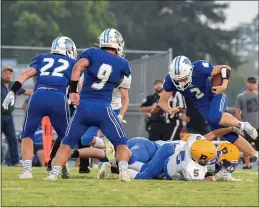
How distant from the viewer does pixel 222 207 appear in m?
9.48

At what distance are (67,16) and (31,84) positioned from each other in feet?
137

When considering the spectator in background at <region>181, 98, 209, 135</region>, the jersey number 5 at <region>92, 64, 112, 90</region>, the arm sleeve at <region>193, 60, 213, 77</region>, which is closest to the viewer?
the jersey number 5 at <region>92, 64, 112, 90</region>

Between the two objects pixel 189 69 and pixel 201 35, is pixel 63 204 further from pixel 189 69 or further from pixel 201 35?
pixel 201 35

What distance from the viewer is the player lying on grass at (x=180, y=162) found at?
39.7 feet

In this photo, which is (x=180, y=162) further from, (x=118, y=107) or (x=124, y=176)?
(x=118, y=107)

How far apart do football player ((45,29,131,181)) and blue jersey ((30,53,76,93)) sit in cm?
89

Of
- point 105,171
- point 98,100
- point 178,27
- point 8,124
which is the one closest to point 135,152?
point 105,171

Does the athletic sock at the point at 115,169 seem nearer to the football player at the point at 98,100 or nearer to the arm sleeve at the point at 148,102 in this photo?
the football player at the point at 98,100

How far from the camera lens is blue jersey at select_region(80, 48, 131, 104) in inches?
466

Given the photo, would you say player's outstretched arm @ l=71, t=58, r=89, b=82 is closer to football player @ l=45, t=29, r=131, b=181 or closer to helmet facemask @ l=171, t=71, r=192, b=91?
football player @ l=45, t=29, r=131, b=181

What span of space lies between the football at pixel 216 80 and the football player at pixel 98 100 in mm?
1853

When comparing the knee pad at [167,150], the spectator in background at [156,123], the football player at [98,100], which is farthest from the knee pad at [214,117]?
the spectator in background at [156,123]

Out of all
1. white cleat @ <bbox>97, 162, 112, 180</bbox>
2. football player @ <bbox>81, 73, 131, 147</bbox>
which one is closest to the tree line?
football player @ <bbox>81, 73, 131, 147</bbox>

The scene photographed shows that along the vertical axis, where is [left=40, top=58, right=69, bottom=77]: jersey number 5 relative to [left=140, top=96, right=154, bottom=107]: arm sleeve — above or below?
above
